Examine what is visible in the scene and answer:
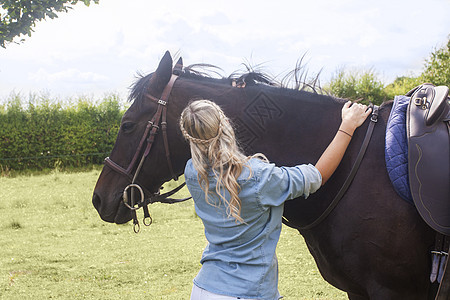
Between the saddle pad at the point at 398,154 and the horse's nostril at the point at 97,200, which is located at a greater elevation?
the saddle pad at the point at 398,154

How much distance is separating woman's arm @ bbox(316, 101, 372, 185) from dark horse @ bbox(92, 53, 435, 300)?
79 mm

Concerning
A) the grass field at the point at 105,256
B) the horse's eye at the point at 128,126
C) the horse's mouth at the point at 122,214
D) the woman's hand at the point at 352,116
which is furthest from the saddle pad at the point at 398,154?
the grass field at the point at 105,256

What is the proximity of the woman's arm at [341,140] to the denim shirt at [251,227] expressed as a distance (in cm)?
12

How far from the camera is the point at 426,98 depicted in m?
2.44

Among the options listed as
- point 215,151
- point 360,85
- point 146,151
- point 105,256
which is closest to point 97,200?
point 146,151

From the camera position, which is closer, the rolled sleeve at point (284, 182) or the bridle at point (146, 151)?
the rolled sleeve at point (284, 182)

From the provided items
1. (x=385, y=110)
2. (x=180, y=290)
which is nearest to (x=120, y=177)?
(x=385, y=110)

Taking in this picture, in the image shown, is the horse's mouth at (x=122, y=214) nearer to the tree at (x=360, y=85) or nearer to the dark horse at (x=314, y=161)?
the dark horse at (x=314, y=161)

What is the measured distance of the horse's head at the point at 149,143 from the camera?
2590 millimetres

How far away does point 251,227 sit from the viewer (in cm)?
214

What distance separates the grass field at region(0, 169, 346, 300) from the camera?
5.32 m

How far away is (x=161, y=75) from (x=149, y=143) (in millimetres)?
428

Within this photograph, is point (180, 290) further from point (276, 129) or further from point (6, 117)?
point (6, 117)

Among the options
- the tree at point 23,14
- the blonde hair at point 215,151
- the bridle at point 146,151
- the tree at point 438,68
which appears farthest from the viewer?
the tree at point 438,68
